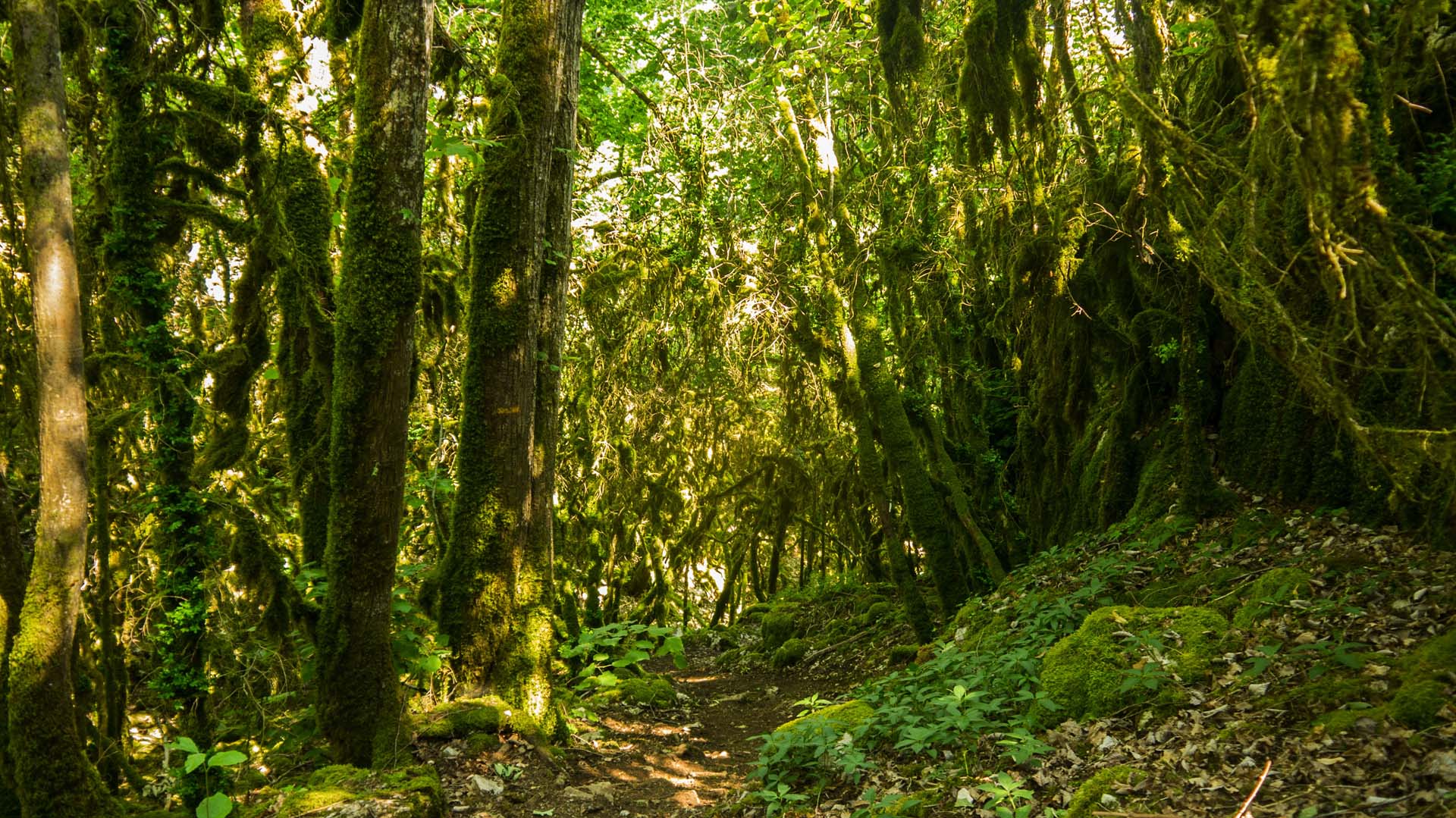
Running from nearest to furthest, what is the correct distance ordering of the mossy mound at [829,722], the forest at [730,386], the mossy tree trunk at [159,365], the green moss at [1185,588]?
the forest at [730,386]
the mossy tree trunk at [159,365]
the mossy mound at [829,722]
the green moss at [1185,588]

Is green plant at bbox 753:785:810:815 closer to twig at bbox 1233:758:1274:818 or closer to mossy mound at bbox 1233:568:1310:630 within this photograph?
twig at bbox 1233:758:1274:818

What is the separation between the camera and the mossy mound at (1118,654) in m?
4.89

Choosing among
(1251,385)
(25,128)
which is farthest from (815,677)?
(25,128)

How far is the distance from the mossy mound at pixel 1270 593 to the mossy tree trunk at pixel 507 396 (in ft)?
16.0

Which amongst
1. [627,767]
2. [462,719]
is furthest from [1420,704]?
[462,719]

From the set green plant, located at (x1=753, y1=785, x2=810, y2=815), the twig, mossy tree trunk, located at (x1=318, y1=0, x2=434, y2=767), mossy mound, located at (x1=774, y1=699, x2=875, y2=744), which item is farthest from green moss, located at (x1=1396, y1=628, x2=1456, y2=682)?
mossy tree trunk, located at (x1=318, y1=0, x2=434, y2=767)

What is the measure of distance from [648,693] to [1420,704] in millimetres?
7242

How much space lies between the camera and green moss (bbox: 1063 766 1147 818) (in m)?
3.79

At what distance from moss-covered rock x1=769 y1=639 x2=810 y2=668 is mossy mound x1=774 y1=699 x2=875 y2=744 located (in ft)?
20.4

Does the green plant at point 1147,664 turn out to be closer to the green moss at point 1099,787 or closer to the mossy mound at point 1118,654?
the mossy mound at point 1118,654

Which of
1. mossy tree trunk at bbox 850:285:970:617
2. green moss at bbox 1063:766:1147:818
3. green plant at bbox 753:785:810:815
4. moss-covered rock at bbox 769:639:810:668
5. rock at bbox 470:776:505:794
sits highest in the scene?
mossy tree trunk at bbox 850:285:970:617

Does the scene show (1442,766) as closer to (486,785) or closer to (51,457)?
(486,785)

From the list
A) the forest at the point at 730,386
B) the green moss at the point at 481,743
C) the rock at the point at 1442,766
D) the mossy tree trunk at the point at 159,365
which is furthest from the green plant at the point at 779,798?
the mossy tree trunk at the point at 159,365

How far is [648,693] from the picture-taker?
30.7ft
